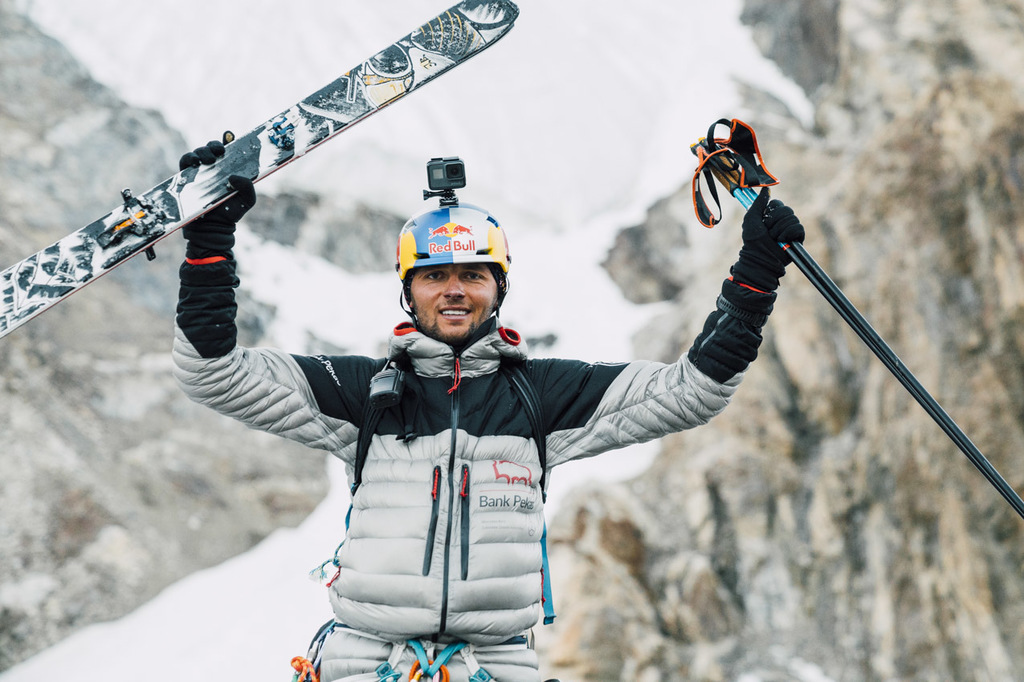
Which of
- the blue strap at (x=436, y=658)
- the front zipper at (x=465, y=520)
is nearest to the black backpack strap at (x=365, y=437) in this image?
the front zipper at (x=465, y=520)

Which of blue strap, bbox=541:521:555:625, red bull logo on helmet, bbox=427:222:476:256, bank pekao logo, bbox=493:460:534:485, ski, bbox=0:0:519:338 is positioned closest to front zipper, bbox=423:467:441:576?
bank pekao logo, bbox=493:460:534:485

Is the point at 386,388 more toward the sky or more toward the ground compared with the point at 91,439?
A: more toward the ground

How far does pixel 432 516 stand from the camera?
3.59 metres

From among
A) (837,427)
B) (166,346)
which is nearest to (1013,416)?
(837,427)

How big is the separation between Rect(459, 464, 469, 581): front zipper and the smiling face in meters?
0.73

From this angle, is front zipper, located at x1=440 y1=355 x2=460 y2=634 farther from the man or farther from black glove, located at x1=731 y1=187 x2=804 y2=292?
black glove, located at x1=731 y1=187 x2=804 y2=292

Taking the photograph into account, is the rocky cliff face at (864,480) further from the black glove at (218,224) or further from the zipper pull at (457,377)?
the black glove at (218,224)

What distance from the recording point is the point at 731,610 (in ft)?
44.0

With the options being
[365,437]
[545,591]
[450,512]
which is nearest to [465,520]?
[450,512]

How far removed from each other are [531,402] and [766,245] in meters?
1.42

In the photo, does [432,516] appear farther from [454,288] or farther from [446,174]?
[446,174]

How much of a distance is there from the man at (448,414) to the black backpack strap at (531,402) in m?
0.01

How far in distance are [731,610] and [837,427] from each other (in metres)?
4.13

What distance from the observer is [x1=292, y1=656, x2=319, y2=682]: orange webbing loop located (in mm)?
3920
